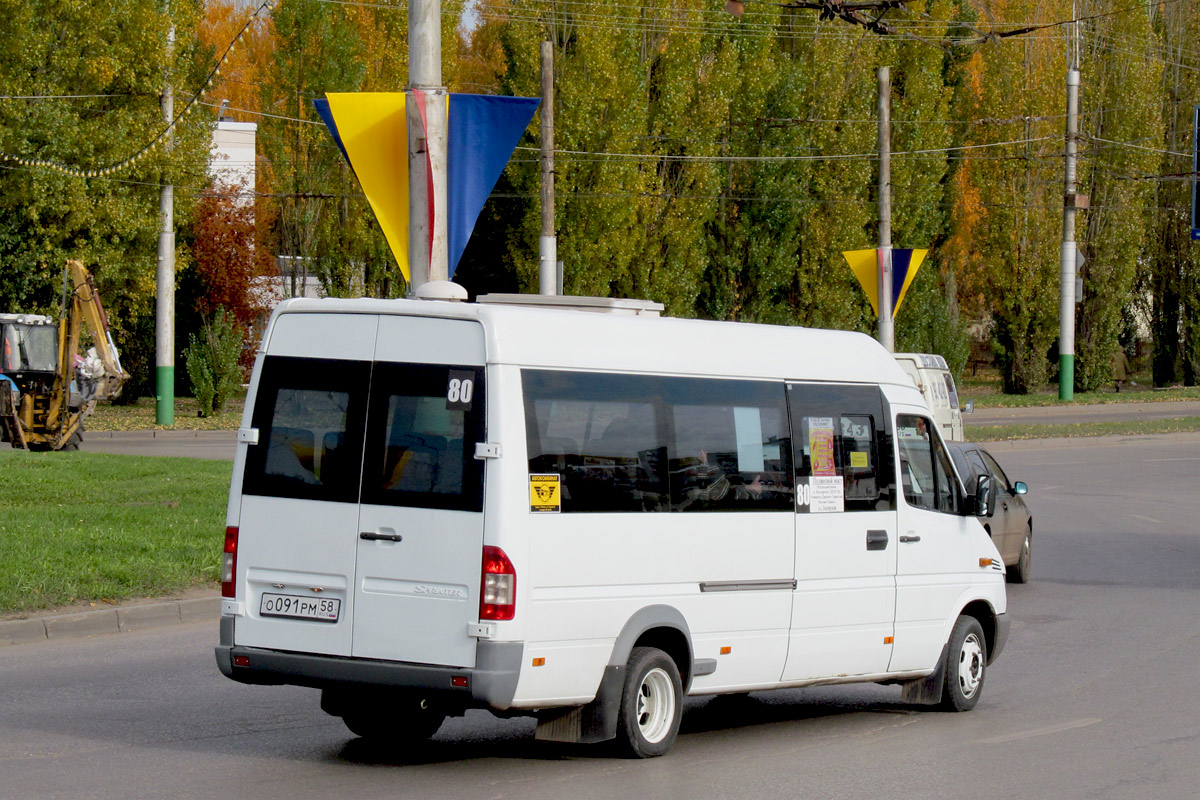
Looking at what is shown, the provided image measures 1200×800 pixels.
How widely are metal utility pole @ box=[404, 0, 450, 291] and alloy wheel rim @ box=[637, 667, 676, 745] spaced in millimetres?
4940

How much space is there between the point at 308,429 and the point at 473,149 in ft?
16.4

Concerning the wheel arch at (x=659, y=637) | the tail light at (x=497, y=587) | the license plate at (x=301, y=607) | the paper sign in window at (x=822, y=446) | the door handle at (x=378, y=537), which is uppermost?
the paper sign in window at (x=822, y=446)

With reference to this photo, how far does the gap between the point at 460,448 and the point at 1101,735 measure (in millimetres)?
3933

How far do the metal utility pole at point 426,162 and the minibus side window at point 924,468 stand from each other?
4127mm

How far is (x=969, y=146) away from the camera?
54.4 m

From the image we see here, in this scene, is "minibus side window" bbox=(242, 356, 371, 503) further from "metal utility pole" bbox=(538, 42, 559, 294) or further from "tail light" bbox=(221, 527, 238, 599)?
"metal utility pole" bbox=(538, 42, 559, 294)

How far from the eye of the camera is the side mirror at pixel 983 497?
9297 millimetres

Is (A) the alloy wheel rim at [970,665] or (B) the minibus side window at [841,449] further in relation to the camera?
(A) the alloy wheel rim at [970,665]

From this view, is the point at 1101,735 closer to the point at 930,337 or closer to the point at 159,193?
the point at 159,193

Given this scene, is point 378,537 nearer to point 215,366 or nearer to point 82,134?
point 82,134

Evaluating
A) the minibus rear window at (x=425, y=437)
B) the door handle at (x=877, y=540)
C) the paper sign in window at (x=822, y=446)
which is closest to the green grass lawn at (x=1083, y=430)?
the door handle at (x=877, y=540)

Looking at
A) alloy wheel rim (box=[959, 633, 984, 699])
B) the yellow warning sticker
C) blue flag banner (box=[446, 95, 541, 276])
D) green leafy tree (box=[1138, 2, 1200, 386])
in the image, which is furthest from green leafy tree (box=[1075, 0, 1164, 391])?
the yellow warning sticker

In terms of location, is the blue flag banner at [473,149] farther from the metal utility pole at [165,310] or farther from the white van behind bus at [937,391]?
the metal utility pole at [165,310]

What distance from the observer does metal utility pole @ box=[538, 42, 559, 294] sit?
1177 inches
